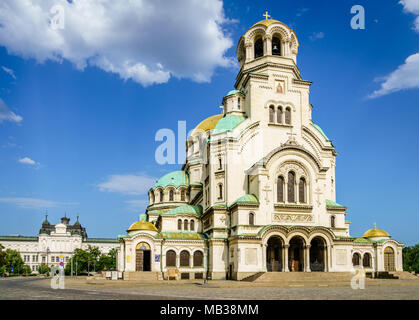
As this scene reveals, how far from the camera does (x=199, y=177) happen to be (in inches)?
2258

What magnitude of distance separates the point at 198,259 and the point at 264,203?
348 inches

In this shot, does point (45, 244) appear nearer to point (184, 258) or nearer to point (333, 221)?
point (184, 258)

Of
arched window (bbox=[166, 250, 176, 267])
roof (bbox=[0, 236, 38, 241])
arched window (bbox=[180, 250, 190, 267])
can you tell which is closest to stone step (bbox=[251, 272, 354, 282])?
arched window (bbox=[180, 250, 190, 267])

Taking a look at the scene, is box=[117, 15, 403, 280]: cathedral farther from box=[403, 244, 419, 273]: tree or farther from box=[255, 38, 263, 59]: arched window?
box=[403, 244, 419, 273]: tree

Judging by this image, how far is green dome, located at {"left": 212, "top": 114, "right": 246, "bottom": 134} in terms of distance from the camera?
1716 inches

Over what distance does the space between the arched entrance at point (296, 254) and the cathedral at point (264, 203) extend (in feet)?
0.31

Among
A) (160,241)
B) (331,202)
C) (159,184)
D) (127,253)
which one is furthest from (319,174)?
(159,184)

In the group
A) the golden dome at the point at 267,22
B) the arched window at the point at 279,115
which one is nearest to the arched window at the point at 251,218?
the arched window at the point at 279,115

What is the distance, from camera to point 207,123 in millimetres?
60625

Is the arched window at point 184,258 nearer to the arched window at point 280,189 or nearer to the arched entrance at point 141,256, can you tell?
the arched entrance at point 141,256

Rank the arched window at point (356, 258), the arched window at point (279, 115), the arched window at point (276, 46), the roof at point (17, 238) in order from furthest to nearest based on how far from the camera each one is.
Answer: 1. the roof at point (17, 238)
2. the arched window at point (276, 46)
3. the arched window at point (356, 258)
4. the arched window at point (279, 115)

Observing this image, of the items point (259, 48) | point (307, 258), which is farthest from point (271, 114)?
point (307, 258)

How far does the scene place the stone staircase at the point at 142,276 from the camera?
127 feet

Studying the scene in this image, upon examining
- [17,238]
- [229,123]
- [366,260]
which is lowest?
[17,238]
